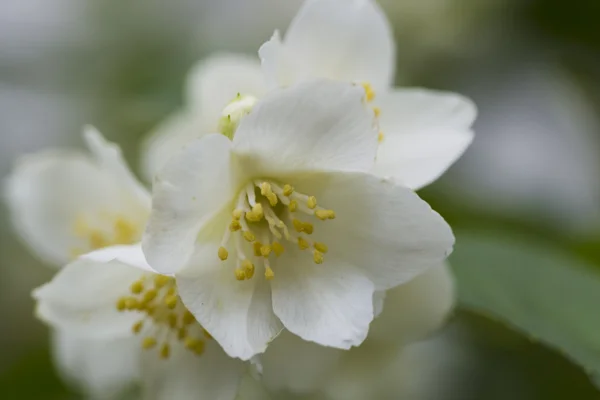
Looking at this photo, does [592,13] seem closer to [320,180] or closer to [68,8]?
[320,180]

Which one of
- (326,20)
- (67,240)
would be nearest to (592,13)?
→ (326,20)

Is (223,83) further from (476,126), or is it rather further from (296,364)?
(476,126)

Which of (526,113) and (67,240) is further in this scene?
(526,113)

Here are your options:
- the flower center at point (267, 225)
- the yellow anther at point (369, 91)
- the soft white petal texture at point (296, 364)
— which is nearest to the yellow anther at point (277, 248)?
the flower center at point (267, 225)

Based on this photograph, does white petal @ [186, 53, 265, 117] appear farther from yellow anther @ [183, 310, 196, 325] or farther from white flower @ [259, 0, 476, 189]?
yellow anther @ [183, 310, 196, 325]

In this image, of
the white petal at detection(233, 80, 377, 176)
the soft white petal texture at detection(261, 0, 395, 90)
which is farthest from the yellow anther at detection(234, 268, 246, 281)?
the soft white petal texture at detection(261, 0, 395, 90)

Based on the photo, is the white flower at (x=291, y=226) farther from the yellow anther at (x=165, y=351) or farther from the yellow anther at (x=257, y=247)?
the yellow anther at (x=165, y=351)
